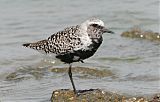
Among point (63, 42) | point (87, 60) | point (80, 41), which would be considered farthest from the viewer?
point (87, 60)

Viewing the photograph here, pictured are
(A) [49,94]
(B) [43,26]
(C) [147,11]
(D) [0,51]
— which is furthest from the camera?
(C) [147,11]

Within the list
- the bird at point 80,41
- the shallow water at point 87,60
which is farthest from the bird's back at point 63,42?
the shallow water at point 87,60

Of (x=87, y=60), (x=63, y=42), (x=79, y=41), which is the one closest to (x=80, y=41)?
(x=79, y=41)

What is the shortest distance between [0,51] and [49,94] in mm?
4147

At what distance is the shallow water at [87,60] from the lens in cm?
988

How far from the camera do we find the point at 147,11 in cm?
1641

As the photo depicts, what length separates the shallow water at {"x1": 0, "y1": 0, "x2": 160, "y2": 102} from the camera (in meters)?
9.88

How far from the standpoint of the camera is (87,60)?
12.2 m

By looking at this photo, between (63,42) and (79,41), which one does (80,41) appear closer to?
(79,41)

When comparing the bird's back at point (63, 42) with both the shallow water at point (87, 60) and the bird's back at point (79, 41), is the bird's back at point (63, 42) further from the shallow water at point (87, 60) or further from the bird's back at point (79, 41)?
the shallow water at point (87, 60)

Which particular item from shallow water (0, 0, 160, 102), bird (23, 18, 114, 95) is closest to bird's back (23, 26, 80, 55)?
bird (23, 18, 114, 95)

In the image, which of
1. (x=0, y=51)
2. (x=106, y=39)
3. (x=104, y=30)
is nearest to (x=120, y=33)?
(x=106, y=39)

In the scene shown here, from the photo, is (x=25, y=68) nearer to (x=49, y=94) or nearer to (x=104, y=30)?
(x=49, y=94)

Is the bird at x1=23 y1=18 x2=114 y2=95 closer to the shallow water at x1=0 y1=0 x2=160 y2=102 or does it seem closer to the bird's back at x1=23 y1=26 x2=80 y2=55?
the bird's back at x1=23 y1=26 x2=80 y2=55
